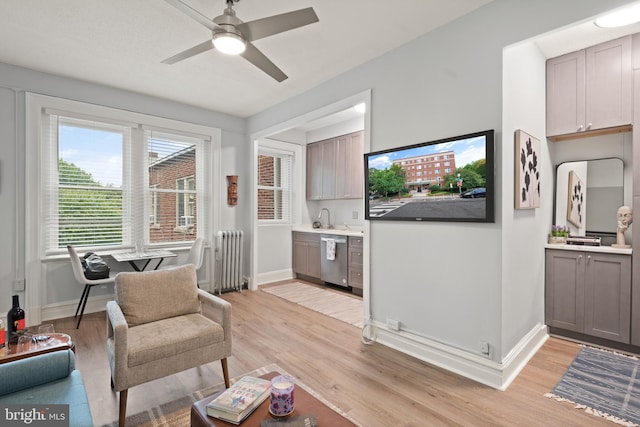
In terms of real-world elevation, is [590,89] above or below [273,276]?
above

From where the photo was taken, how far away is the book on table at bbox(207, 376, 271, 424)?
53.3 inches

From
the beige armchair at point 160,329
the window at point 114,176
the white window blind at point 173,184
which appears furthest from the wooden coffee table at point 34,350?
the white window blind at point 173,184

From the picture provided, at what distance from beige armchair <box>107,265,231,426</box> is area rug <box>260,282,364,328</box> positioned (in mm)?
1779

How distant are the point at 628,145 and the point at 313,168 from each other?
4.28 metres

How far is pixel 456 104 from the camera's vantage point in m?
2.59

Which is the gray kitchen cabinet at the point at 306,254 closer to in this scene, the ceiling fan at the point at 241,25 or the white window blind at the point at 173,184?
the white window blind at the point at 173,184

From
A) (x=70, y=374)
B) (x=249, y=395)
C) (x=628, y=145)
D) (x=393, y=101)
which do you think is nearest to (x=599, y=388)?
(x=628, y=145)

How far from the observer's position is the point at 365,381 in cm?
242

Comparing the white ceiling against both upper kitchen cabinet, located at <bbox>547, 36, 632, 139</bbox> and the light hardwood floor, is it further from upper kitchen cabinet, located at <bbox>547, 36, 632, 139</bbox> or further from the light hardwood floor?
the light hardwood floor

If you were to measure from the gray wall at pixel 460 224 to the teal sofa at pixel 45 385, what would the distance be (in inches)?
94.2

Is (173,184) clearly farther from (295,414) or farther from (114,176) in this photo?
(295,414)

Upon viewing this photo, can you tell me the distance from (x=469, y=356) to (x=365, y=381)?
83cm

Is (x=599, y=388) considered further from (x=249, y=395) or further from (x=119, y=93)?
(x=119, y=93)

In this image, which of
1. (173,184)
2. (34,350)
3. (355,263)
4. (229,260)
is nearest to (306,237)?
(355,263)
